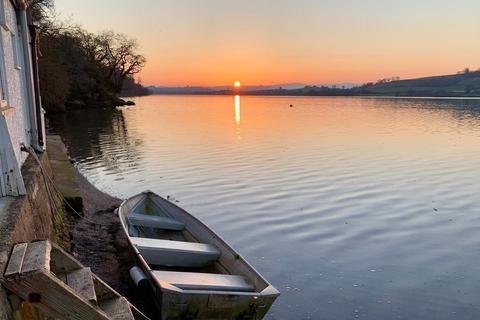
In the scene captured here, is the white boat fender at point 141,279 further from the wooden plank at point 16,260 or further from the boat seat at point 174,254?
the wooden plank at point 16,260

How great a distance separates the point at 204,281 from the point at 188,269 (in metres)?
1.18

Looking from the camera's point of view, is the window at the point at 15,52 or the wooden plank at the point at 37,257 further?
the window at the point at 15,52

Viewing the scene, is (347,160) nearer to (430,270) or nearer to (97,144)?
(430,270)

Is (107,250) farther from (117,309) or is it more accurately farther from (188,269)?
(117,309)

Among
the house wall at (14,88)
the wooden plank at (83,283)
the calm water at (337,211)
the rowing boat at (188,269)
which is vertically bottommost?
the calm water at (337,211)

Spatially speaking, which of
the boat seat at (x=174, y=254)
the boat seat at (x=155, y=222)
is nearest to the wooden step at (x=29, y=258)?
the boat seat at (x=174, y=254)

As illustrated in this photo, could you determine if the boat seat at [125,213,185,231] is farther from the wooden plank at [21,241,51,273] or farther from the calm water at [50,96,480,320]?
the wooden plank at [21,241,51,273]

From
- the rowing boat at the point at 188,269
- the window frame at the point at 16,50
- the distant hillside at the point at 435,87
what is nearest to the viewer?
the rowing boat at the point at 188,269

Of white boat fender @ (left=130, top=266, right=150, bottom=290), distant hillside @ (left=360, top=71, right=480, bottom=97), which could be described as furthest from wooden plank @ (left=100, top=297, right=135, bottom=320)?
distant hillside @ (left=360, top=71, right=480, bottom=97)

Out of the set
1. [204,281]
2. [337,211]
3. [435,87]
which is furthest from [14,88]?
[435,87]

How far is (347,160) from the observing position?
779 inches

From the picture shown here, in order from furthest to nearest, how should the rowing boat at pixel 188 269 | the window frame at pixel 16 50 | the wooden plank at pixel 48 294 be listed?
the window frame at pixel 16 50, the rowing boat at pixel 188 269, the wooden plank at pixel 48 294

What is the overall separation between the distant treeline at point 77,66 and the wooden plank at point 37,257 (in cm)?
3587

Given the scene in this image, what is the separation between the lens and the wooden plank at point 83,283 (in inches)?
127
